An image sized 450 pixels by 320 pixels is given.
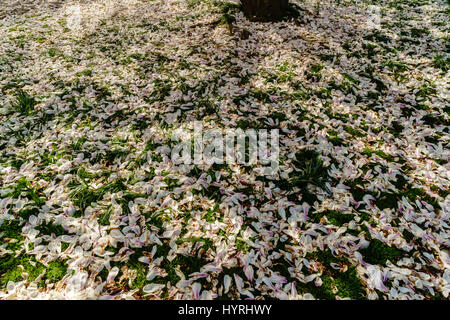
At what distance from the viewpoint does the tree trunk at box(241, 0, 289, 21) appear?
25.5ft

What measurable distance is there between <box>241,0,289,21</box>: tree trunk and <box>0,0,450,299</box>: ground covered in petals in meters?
0.75

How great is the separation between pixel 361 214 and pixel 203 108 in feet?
10.8

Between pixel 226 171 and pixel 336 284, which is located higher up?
pixel 226 171

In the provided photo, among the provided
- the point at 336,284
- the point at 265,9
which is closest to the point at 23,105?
the point at 336,284

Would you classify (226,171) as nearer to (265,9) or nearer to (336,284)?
(336,284)

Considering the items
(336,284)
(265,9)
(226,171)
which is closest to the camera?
(336,284)

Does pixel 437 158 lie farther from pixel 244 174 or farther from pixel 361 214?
pixel 244 174

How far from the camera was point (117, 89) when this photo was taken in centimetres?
554

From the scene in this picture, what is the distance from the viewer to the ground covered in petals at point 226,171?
280 centimetres

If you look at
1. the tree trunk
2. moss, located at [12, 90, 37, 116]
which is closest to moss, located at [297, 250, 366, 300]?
moss, located at [12, 90, 37, 116]

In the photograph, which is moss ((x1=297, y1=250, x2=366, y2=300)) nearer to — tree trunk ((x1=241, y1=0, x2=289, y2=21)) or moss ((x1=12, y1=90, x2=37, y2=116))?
moss ((x1=12, y1=90, x2=37, y2=116))

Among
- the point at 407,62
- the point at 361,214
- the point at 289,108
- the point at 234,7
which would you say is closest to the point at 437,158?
the point at 361,214

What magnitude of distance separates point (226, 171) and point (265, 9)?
6.40 m

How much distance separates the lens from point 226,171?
391cm
